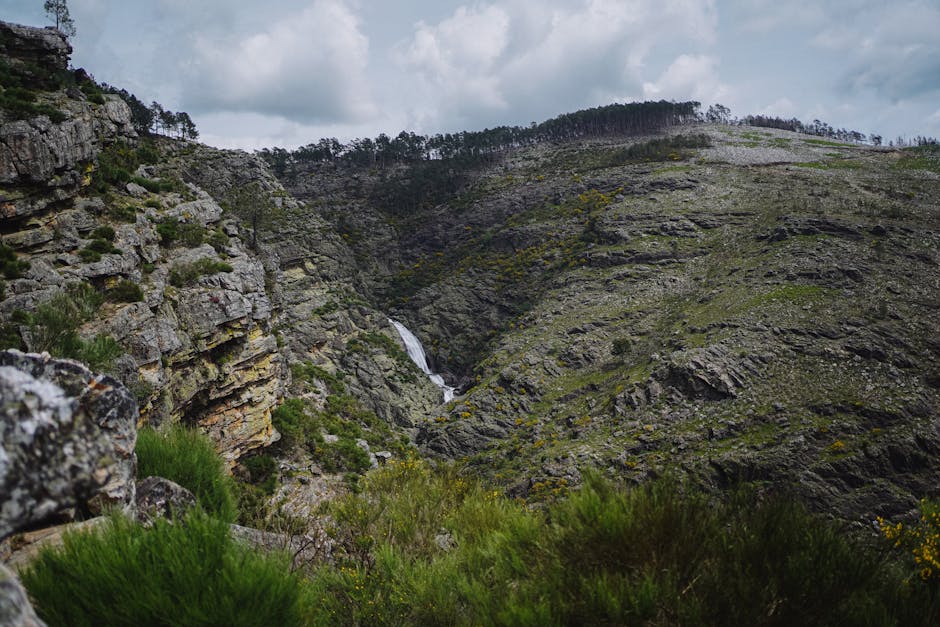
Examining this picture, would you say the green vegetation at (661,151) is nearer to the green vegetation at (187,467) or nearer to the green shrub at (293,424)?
the green shrub at (293,424)

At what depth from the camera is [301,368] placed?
43656 mm

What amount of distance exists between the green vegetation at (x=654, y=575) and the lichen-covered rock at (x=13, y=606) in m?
4.17

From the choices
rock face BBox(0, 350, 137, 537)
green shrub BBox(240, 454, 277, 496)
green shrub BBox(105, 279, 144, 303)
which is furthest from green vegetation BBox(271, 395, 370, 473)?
rock face BBox(0, 350, 137, 537)

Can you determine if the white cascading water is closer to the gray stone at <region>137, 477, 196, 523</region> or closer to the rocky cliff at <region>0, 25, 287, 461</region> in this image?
the rocky cliff at <region>0, 25, 287, 461</region>

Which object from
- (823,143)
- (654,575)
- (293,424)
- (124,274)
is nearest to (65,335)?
(124,274)

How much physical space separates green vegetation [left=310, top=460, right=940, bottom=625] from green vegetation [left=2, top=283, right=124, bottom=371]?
13095mm

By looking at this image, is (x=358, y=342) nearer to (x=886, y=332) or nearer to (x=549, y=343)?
(x=549, y=343)

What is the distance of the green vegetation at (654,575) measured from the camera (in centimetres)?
506

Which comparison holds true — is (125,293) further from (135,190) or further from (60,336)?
(135,190)

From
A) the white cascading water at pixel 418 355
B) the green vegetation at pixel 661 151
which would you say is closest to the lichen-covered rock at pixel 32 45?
the white cascading water at pixel 418 355

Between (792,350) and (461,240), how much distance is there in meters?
58.9

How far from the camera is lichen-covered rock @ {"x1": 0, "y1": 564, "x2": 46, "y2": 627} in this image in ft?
7.63

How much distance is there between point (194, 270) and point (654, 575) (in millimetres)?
27941

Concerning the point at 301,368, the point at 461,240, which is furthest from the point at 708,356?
the point at 461,240
